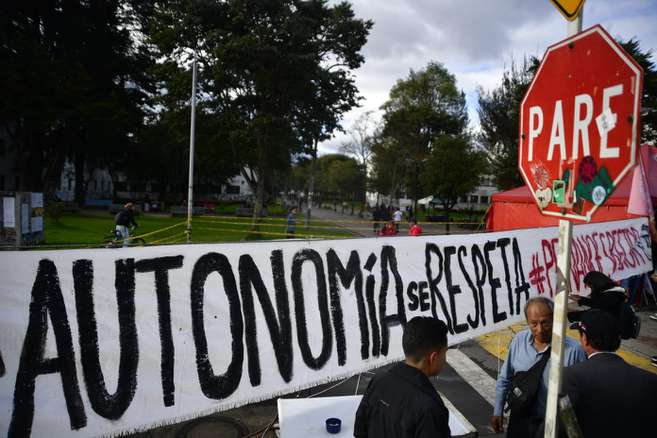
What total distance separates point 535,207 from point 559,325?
12.3 m

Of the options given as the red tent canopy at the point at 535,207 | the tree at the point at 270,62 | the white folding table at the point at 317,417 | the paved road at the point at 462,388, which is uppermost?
the tree at the point at 270,62

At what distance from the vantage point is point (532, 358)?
3373 mm

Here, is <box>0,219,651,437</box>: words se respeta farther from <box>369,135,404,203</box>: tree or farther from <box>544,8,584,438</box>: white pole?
<box>369,135,404,203</box>: tree

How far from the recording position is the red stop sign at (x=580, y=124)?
185cm

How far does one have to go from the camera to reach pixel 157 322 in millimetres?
2928

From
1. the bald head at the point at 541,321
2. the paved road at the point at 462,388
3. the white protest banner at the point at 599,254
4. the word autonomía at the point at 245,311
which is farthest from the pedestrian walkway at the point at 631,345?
the bald head at the point at 541,321

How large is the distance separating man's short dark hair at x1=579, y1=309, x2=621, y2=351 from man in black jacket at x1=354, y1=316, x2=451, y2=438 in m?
1.00

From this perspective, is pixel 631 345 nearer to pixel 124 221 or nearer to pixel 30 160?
pixel 124 221

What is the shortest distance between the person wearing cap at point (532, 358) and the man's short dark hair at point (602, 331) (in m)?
0.51

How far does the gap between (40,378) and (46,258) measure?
706 mm

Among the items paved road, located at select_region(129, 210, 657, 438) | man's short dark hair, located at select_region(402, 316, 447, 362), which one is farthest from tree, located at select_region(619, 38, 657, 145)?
man's short dark hair, located at select_region(402, 316, 447, 362)

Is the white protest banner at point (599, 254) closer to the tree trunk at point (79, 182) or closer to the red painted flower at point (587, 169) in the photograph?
the red painted flower at point (587, 169)

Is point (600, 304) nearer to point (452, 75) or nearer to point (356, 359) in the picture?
point (356, 359)

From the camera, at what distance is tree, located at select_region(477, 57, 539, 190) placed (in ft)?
105
